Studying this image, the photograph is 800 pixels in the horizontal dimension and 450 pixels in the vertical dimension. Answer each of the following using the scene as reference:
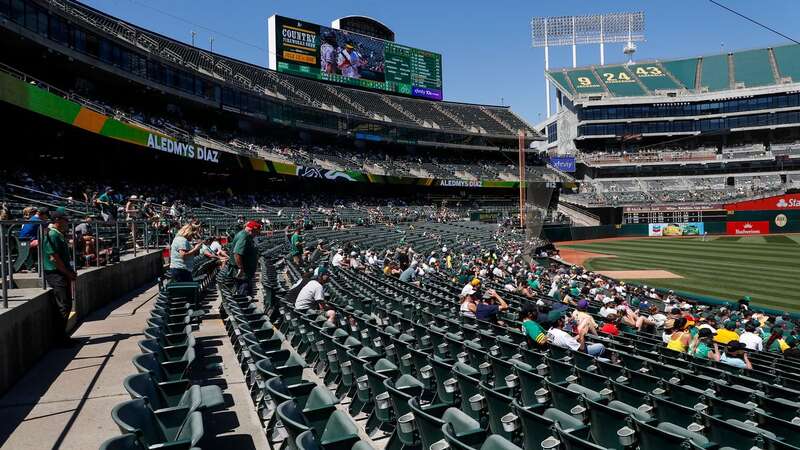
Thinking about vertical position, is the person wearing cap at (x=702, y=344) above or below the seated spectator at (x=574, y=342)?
below

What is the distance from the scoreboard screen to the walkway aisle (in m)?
54.5

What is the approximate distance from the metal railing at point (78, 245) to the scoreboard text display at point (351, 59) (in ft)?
128

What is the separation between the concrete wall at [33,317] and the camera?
5746 mm

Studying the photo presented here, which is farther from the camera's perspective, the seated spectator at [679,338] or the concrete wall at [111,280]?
the seated spectator at [679,338]

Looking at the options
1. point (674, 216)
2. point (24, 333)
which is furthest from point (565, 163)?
point (24, 333)

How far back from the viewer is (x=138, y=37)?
35125 mm

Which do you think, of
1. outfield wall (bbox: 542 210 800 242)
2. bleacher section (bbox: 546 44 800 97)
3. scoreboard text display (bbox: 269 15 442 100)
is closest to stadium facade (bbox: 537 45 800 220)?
bleacher section (bbox: 546 44 800 97)

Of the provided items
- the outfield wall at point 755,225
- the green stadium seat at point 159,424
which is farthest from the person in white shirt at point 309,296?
the outfield wall at point 755,225

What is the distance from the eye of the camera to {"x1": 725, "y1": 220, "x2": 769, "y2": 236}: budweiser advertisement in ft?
174

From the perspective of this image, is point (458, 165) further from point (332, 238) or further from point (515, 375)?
point (515, 375)

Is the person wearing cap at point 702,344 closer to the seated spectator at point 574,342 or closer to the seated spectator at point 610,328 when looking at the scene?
the seated spectator at point 610,328

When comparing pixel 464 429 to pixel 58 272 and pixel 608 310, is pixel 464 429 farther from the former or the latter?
pixel 608 310

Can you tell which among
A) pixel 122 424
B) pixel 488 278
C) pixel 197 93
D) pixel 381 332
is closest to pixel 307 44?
pixel 197 93

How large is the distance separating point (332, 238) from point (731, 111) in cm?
6112
